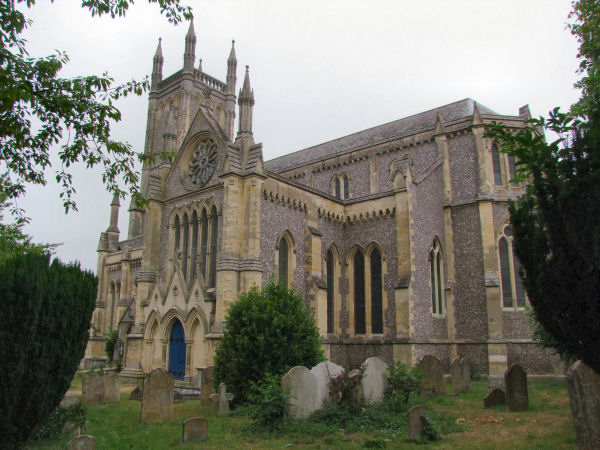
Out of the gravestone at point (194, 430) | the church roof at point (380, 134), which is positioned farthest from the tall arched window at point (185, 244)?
the gravestone at point (194, 430)

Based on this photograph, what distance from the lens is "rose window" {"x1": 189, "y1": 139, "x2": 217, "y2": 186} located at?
21.9 meters

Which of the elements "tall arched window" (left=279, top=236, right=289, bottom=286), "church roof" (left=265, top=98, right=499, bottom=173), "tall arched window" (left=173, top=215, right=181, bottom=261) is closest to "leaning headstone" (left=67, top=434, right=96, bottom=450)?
"tall arched window" (left=279, top=236, right=289, bottom=286)

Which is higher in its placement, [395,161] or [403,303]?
[395,161]

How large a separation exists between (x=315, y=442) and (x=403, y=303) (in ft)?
39.2

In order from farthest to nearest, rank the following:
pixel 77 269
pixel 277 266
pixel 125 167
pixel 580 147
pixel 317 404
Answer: pixel 277 266, pixel 317 404, pixel 125 167, pixel 77 269, pixel 580 147

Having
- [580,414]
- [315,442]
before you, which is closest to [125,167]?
[315,442]

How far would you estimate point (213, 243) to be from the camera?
20.8m

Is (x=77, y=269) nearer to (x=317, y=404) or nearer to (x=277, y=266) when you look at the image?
(x=317, y=404)

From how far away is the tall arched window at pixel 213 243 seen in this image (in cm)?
2038

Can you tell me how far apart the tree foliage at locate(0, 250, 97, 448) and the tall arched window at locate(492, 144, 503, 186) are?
21.2 meters

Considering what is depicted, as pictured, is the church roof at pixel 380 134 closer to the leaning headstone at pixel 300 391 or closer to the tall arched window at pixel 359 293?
the tall arched window at pixel 359 293

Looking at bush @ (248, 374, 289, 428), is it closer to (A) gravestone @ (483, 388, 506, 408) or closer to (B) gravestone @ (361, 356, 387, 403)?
(B) gravestone @ (361, 356, 387, 403)

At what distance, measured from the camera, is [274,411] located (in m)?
10.4

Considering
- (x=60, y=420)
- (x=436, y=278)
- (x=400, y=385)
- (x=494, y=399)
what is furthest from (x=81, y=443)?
(x=436, y=278)
